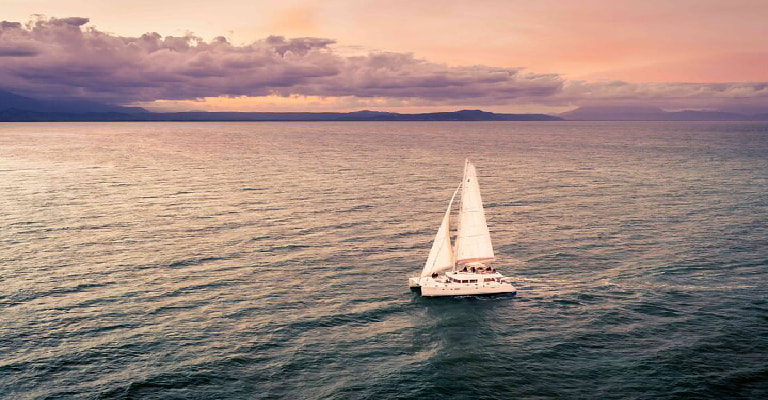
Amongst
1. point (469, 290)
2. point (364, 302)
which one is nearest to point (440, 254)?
point (469, 290)

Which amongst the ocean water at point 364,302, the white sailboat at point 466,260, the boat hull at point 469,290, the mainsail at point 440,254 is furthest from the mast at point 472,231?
the ocean water at point 364,302

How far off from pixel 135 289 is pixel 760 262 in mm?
76303

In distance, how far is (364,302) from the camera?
56344mm

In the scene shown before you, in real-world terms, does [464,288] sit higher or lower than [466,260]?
lower

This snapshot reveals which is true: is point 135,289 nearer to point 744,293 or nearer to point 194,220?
point 194,220

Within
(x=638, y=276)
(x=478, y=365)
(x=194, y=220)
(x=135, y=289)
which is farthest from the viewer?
(x=194, y=220)

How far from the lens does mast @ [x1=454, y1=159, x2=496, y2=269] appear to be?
60.6m

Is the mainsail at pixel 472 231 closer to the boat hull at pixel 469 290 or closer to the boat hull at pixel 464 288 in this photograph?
the boat hull at pixel 464 288

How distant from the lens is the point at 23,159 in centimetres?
19375

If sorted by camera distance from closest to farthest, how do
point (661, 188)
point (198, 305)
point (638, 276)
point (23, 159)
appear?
1. point (198, 305)
2. point (638, 276)
3. point (661, 188)
4. point (23, 159)

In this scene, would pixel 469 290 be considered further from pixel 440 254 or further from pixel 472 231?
pixel 472 231

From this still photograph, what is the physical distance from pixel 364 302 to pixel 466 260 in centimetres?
1401

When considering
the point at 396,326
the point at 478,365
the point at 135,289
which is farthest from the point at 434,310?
the point at 135,289

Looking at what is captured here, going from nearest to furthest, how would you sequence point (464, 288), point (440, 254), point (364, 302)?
1. point (364, 302)
2. point (464, 288)
3. point (440, 254)
